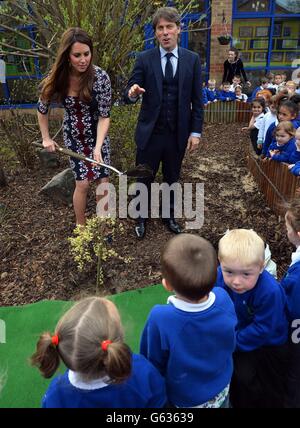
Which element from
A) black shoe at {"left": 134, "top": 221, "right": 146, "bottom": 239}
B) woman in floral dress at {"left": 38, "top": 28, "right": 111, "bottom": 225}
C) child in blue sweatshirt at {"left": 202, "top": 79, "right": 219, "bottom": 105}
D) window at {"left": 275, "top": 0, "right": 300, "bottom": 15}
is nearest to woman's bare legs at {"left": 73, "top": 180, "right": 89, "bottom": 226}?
woman in floral dress at {"left": 38, "top": 28, "right": 111, "bottom": 225}

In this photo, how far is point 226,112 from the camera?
829 centimetres

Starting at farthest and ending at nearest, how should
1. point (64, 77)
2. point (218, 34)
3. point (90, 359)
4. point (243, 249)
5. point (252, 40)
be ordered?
point (252, 40) < point (218, 34) < point (64, 77) < point (243, 249) < point (90, 359)

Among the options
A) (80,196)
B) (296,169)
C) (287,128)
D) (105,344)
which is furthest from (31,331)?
(287,128)

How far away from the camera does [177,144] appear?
3.41 metres

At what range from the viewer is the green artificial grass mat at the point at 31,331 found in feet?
7.22

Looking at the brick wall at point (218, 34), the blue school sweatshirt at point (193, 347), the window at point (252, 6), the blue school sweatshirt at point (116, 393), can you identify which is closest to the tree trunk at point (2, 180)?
the blue school sweatshirt at point (193, 347)

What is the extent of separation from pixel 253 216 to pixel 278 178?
48 cm

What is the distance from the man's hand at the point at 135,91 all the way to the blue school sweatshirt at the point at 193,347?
6.34 feet

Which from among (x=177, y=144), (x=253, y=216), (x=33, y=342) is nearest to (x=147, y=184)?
(x=177, y=144)

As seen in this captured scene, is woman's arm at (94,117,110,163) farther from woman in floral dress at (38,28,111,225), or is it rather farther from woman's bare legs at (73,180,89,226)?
woman's bare legs at (73,180,89,226)

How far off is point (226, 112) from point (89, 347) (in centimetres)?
778

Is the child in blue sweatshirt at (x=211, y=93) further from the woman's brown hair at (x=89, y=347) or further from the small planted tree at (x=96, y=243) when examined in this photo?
the woman's brown hair at (x=89, y=347)

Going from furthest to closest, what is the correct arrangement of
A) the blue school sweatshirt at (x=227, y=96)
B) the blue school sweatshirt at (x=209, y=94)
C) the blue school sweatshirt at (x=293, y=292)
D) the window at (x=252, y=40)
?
1. the window at (x=252, y=40)
2. the blue school sweatshirt at (x=209, y=94)
3. the blue school sweatshirt at (x=227, y=96)
4. the blue school sweatshirt at (x=293, y=292)

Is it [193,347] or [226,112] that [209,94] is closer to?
[226,112]
